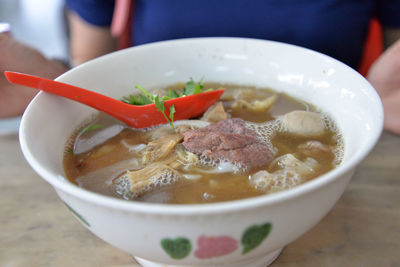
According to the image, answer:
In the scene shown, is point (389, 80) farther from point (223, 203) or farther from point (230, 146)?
point (223, 203)

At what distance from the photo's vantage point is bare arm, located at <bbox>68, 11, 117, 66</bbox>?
2.07m

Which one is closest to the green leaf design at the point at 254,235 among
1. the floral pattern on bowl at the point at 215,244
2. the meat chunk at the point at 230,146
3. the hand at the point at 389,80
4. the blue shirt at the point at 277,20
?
the floral pattern on bowl at the point at 215,244

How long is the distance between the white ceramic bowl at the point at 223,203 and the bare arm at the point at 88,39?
89 centimetres

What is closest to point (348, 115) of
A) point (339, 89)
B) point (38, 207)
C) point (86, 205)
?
point (339, 89)

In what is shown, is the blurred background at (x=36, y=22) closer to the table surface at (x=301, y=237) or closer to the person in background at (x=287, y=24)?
the person in background at (x=287, y=24)

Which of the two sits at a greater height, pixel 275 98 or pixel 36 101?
pixel 36 101

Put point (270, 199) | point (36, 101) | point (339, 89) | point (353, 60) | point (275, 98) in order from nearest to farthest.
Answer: point (270, 199) < point (36, 101) < point (339, 89) < point (275, 98) < point (353, 60)

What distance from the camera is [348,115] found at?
39.6 inches

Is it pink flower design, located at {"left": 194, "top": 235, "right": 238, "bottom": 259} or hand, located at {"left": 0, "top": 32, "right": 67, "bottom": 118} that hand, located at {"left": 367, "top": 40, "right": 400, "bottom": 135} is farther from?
hand, located at {"left": 0, "top": 32, "right": 67, "bottom": 118}

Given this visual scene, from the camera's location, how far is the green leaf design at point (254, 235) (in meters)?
0.65

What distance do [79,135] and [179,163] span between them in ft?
1.08

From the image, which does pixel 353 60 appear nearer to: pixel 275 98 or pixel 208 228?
pixel 275 98

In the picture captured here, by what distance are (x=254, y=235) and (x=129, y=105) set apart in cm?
59

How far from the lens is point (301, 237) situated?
94 centimetres
